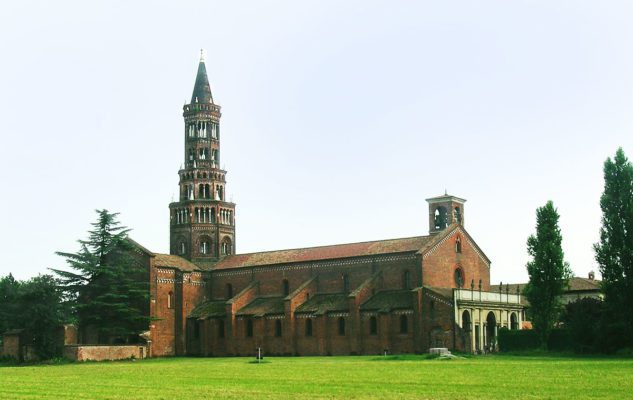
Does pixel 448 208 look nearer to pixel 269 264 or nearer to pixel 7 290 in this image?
pixel 269 264

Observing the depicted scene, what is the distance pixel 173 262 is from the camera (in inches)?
3561

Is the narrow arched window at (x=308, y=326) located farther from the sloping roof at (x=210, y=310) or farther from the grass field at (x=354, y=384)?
the grass field at (x=354, y=384)

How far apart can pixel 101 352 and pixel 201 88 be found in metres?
34.4

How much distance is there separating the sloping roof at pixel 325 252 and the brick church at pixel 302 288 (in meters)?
A: 0.17

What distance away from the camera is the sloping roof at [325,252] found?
80688 millimetres

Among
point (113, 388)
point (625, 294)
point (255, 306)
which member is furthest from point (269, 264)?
Answer: point (113, 388)

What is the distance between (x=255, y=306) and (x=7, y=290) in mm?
40589

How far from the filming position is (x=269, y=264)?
8900 centimetres

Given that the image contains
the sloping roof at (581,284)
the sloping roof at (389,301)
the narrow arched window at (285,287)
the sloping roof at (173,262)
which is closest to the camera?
the sloping roof at (389,301)

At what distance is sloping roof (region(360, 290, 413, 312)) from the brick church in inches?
5.4

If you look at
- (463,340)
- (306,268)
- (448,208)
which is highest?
(448,208)

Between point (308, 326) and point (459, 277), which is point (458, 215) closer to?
point (459, 277)

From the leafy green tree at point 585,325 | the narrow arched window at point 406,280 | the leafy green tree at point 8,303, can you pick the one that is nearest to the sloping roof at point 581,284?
the narrow arched window at point 406,280

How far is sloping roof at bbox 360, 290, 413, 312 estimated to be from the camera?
7516 centimetres
